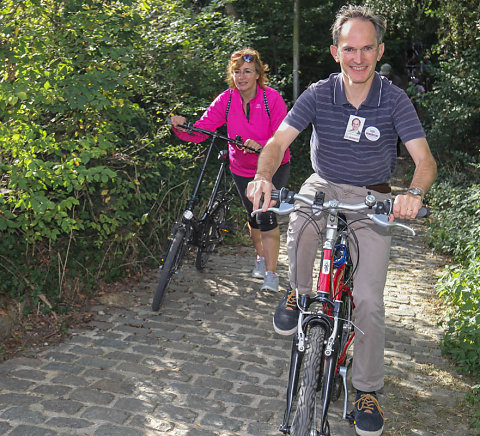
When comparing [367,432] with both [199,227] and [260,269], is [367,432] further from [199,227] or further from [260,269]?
[260,269]

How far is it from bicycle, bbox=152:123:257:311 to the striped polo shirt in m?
1.96

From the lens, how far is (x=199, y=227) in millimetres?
6660

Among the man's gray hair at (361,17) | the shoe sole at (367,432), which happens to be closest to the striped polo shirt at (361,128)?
the man's gray hair at (361,17)

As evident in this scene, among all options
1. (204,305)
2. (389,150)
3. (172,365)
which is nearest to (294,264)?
(389,150)

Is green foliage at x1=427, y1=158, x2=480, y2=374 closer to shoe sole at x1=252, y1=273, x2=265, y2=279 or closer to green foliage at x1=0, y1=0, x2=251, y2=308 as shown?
shoe sole at x1=252, y1=273, x2=265, y2=279

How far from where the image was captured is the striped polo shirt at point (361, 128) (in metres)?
3.74

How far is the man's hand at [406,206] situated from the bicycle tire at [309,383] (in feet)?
2.37

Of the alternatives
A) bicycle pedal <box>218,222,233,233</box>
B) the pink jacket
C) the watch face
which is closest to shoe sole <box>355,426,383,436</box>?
the watch face

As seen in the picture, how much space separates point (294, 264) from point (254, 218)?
116 inches

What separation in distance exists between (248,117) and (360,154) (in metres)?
2.56

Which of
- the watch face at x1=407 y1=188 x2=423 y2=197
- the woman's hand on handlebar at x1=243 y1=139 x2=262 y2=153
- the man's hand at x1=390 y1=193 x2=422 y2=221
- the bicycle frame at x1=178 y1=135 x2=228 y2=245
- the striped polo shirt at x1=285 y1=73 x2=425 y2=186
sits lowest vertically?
the bicycle frame at x1=178 y1=135 x2=228 y2=245

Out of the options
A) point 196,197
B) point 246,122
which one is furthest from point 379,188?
point 196,197

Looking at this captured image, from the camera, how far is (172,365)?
491 centimetres

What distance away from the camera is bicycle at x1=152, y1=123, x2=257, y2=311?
6012mm
